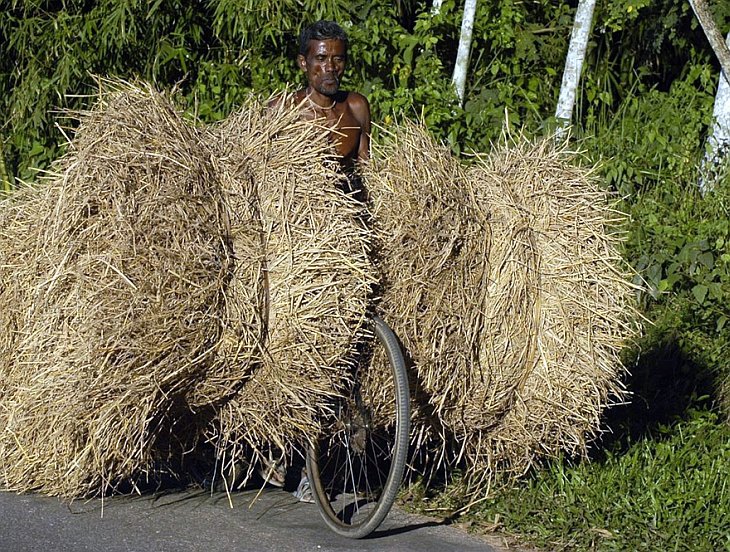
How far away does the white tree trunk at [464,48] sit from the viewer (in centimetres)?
784

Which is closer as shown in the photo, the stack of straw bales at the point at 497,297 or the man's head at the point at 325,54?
the stack of straw bales at the point at 497,297

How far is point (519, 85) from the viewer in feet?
27.3

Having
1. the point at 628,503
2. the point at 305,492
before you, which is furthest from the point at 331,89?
the point at 628,503

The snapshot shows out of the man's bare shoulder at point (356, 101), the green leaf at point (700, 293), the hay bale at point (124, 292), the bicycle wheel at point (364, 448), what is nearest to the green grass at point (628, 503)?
the bicycle wheel at point (364, 448)

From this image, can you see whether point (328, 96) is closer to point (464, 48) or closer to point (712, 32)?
point (712, 32)

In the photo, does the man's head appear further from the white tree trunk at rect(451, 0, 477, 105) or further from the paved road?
the white tree trunk at rect(451, 0, 477, 105)

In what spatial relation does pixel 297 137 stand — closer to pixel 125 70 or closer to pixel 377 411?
pixel 377 411

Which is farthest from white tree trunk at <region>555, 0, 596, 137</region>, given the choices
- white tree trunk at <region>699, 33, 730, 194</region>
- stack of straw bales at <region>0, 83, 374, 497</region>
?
stack of straw bales at <region>0, 83, 374, 497</region>

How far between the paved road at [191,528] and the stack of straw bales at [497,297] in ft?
1.53

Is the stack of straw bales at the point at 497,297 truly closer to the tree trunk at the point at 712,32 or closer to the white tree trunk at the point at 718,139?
the tree trunk at the point at 712,32

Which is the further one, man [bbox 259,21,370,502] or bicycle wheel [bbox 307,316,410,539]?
man [bbox 259,21,370,502]

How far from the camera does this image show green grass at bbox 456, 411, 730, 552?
465 centimetres

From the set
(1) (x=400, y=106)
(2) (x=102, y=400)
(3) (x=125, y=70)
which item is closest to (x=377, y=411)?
(2) (x=102, y=400)

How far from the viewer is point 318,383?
4395 millimetres
